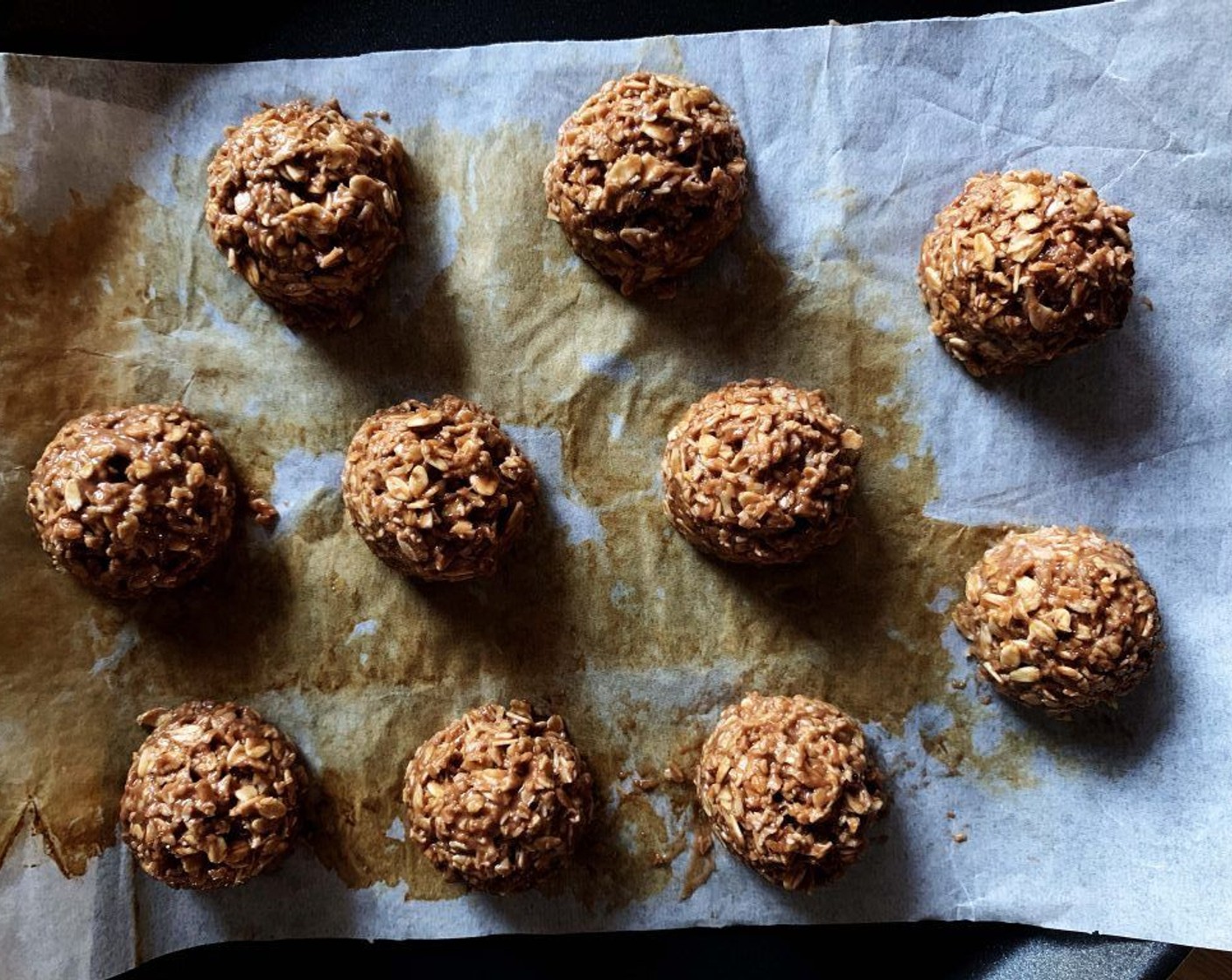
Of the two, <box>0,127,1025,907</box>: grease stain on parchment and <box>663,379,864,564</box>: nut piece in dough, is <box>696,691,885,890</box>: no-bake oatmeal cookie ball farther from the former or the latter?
Result: <box>663,379,864,564</box>: nut piece in dough

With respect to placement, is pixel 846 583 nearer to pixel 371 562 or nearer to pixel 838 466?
pixel 838 466

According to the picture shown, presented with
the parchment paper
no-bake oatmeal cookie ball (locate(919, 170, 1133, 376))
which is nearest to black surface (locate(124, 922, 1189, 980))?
the parchment paper

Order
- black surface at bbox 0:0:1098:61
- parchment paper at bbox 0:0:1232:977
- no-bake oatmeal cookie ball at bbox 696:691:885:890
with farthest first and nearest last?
black surface at bbox 0:0:1098:61, parchment paper at bbox 0:0:1232:977, no-bake oatmeal cookie ball at bbox 696:691:885:890

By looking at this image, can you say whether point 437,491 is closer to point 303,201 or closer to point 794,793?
point 303,201

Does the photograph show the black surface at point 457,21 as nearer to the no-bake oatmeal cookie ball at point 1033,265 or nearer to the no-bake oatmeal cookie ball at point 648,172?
the no-bake oatmeal cookie ball at point 648,172

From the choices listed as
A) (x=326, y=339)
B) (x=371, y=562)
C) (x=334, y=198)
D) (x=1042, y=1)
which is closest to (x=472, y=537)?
(x=371, y=562)

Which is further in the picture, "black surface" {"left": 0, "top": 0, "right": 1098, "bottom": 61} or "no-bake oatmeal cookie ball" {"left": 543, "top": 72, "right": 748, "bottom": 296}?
"black surface" {"left": 0, "top": 0, "right": 1098, "bottom": 61}

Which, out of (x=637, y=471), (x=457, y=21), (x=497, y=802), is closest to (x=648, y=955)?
(x=497, y=802)
